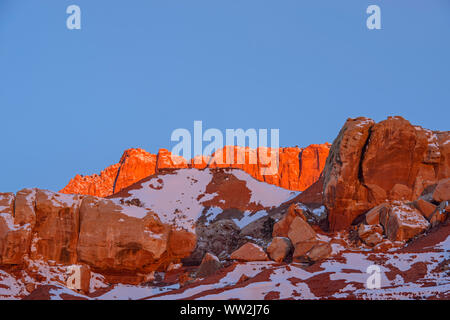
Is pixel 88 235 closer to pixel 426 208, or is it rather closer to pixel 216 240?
pixel 216 240

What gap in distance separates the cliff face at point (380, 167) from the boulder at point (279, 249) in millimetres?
9629

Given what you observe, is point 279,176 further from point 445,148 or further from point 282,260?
point 282,260

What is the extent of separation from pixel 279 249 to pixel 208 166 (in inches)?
4094

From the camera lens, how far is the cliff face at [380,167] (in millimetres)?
54156

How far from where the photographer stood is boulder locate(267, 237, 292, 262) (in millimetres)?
45875

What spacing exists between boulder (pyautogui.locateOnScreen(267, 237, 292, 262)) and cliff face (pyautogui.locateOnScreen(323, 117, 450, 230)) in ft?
31.6

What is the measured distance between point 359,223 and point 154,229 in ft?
58.9

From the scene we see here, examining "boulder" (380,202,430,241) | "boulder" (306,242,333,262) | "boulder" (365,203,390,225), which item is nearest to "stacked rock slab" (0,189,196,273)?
"boulder" (306,242,333,262)

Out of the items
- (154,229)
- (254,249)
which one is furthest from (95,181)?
(254,249)

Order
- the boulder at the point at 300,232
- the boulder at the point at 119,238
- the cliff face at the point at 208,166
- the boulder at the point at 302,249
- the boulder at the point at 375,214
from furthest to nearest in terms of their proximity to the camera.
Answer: the cliff face at the point at 208,166 → the boulder at the point at 119,238 → the boulder at the point at 375,214 → the boulder at the point at 300,232 → the boulder at the point at 302,249

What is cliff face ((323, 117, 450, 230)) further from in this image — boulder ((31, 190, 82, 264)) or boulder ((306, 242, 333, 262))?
boulder ((31, 190, 82, 264))

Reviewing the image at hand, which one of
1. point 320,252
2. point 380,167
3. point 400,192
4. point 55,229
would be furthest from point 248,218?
point 320,252

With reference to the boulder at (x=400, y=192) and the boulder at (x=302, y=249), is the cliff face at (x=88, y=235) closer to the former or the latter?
the boulder at (x=302, y=249)

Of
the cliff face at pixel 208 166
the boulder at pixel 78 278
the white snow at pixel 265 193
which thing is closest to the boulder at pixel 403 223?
the boulder at pixel 78 278
